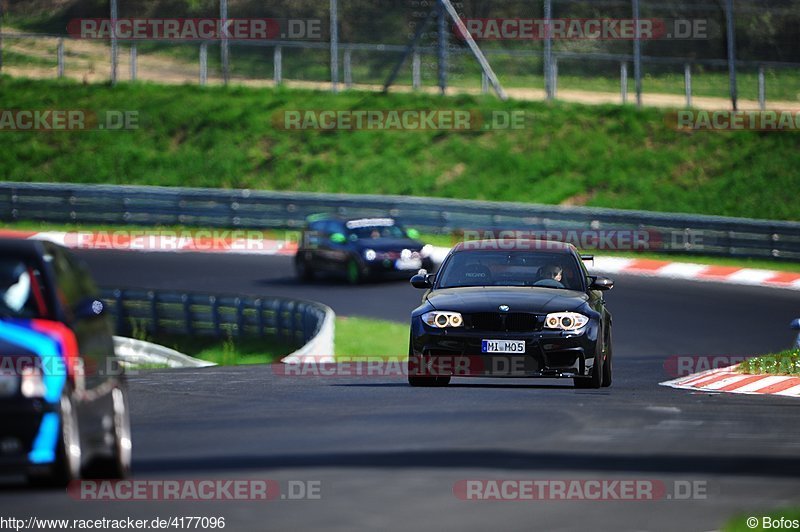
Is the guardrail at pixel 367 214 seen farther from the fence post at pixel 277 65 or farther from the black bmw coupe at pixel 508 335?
the black bmw coupe at pixel 508 335

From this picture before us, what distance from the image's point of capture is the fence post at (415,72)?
132ft

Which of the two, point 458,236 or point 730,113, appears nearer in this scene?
point 458,236

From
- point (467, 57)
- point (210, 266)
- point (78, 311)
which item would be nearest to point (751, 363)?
point (78, 311)

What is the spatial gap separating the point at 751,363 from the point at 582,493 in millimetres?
9728

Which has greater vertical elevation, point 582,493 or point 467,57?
point 467,57

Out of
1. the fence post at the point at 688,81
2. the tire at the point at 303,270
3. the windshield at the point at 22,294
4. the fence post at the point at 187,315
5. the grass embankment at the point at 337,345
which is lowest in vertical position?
the grass embankment at the point at 337,345

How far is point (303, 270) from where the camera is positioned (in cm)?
2928

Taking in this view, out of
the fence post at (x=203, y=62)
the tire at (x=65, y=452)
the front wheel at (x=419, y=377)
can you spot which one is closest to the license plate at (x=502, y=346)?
the front wheel at (x=419, y=377)

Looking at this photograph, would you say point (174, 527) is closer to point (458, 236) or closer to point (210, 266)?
point (210, 266)

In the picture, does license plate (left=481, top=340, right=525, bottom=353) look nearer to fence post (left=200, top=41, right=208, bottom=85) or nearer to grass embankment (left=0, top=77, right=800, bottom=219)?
grass embankment (left=0, top=77, right=800, bottom=219)

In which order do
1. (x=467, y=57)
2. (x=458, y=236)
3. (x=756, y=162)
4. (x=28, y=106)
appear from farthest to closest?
(x=28, y=106) → (x=467, y=57) → (x=756, y=162) → (x=458, y=236)

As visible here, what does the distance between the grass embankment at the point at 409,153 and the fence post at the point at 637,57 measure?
32.5 inches

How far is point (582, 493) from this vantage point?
8.86m

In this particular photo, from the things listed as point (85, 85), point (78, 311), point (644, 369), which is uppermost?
point (85, 85)
